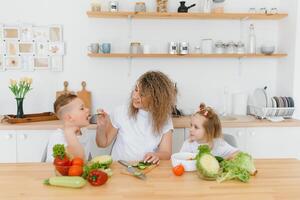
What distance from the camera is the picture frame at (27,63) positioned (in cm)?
330

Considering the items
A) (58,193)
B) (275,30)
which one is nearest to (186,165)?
(58,193)

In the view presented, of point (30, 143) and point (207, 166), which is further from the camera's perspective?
point (30, 143)

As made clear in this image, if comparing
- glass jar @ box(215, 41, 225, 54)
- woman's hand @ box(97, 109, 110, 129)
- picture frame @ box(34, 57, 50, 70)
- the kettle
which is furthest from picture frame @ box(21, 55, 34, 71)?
glass jar @ box(215, 41, 225, 54)

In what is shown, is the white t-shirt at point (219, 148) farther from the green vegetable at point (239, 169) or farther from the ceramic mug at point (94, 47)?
the ceramic mug at point (94, 47)

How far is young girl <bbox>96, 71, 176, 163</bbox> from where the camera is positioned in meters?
2.18

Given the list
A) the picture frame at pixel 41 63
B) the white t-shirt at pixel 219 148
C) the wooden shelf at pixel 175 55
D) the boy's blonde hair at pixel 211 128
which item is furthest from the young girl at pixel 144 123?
the picture frame at pixel 41 63

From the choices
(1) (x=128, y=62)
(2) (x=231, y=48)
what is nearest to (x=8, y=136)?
(1) (x=128, y=62)

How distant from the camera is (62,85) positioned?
3.35 m

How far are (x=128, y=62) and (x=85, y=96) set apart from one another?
0.54 metres

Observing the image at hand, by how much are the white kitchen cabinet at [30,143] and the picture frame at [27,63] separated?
78cm

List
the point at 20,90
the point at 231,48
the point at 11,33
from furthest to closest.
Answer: the point at 231,48 → the point at 11,33 → the point at 20,90

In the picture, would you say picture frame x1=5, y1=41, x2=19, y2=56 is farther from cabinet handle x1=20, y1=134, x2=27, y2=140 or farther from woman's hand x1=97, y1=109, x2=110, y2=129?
woman's hand x1=97, y1=109, x2=110, y2=129

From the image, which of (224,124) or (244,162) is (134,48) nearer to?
(224,124)

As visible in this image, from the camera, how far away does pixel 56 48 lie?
3307 millimetres
